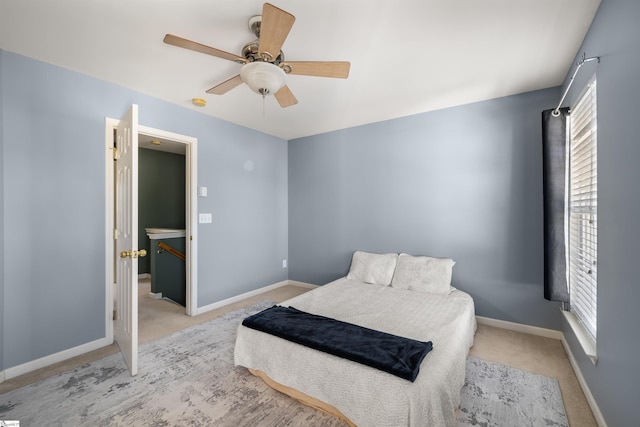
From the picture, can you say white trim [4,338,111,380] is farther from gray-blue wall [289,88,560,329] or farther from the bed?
gray-blue wall [289,88,560,329]

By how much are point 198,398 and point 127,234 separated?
1442 mm

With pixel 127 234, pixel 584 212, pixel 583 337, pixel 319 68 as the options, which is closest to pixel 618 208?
pixel 584 212

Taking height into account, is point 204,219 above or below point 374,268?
above

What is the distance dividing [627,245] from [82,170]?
12.8ft

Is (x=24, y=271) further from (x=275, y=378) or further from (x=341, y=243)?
(x=341, y=243)

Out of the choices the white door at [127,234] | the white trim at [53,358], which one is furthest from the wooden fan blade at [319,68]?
the white trim at [53,358]

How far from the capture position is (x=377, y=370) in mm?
1544

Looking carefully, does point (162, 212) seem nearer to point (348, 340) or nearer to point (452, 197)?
point (348, 340)

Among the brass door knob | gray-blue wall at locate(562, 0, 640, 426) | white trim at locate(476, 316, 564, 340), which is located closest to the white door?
the brass door knob

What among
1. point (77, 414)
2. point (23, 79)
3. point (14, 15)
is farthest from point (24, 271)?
point (14, 15)

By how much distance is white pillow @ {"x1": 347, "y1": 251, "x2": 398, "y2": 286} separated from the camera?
3371mm

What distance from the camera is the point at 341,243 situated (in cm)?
418

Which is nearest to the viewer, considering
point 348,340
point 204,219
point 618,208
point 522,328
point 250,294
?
point 618,208

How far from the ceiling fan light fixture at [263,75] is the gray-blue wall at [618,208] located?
69.4 inches
